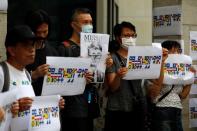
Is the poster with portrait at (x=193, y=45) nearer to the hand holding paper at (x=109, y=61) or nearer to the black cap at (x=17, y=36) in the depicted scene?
the hand holding paper at (x=109, y=61)

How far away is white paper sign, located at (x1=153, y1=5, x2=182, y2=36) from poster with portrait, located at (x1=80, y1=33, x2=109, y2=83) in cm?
313

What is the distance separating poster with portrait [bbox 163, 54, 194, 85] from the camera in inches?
241

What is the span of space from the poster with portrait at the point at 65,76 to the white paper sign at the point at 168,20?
3458mm

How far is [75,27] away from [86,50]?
1.21 ft

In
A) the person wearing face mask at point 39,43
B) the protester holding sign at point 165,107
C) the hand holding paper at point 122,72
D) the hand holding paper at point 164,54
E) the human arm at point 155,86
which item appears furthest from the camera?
the protester holding sign at point 165,107

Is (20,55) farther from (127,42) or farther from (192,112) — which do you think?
(192,112)

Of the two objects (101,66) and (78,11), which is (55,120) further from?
(78,11)

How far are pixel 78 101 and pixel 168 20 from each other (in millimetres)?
3579

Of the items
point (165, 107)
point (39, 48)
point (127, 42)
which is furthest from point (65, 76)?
point (165, 107)

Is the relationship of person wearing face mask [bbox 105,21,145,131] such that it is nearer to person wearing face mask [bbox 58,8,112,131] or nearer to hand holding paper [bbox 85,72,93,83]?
person wearing face mask [bbox 58,8,112,131]

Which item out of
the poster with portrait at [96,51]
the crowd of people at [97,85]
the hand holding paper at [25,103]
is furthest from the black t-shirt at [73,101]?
the hand holding paper at [25,103]

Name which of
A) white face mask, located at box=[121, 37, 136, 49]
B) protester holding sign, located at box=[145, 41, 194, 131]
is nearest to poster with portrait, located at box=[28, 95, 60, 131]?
white face mask, located at box=[121, 37, 136, 49]

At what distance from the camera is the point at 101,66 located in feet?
A: 16.5

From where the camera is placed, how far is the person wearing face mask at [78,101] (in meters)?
4.88
